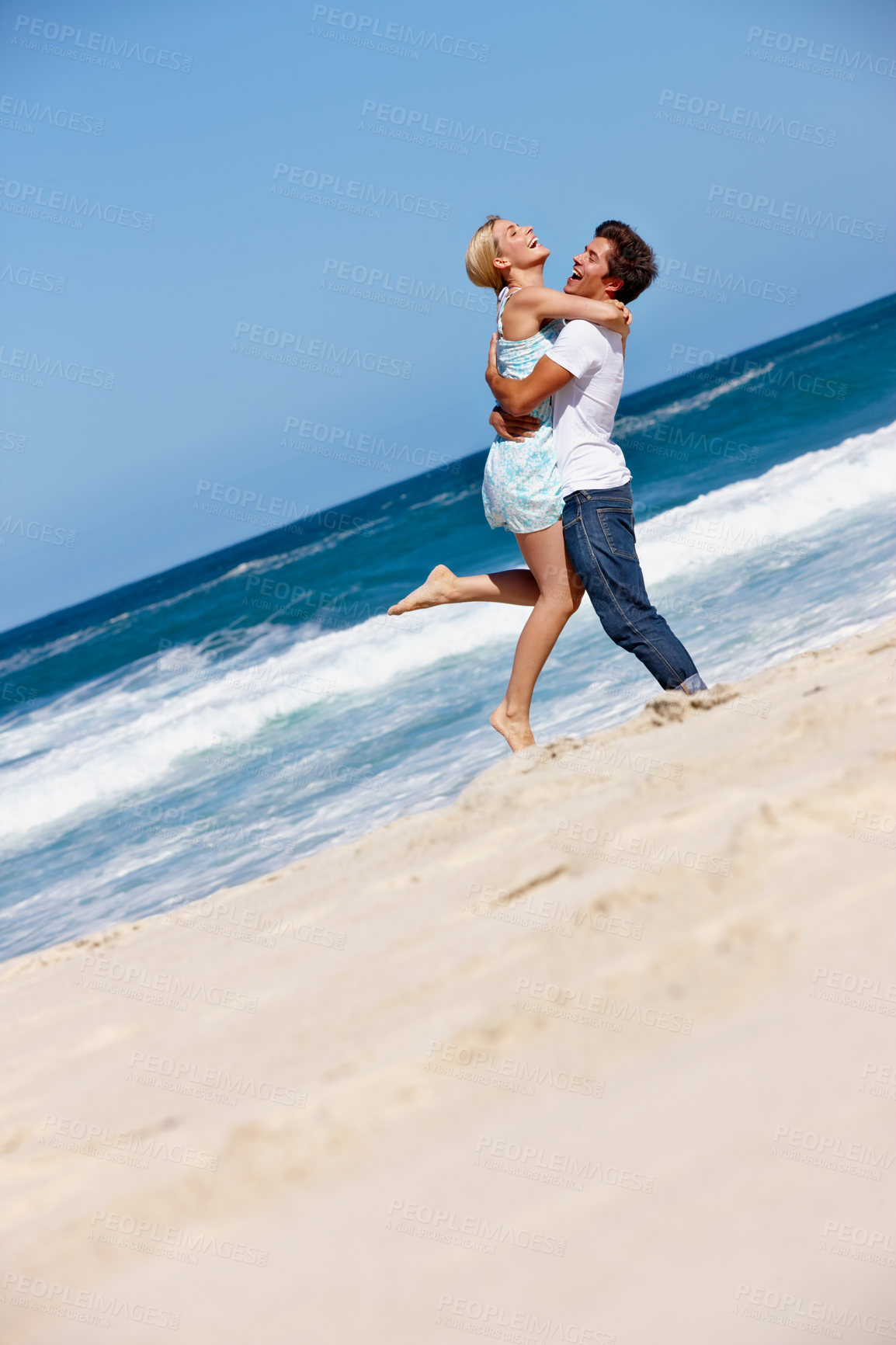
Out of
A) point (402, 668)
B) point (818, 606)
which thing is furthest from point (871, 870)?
point (402, 668)

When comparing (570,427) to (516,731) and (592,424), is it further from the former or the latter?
(516,731)

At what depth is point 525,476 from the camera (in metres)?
3.57

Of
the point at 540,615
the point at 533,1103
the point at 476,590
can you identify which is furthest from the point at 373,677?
the point at 533,1103

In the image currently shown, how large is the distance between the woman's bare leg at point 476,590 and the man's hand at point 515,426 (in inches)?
19.9

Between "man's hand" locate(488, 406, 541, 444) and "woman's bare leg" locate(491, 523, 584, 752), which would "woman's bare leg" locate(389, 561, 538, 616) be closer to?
"woman's bare leg" locate(491, 523, 584, 752)

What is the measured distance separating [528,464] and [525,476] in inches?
1.8

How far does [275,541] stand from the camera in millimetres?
39688

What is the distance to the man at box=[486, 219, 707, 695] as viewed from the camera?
3428mm

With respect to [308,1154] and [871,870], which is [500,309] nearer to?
[871,870]

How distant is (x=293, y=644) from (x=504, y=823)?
477 inches

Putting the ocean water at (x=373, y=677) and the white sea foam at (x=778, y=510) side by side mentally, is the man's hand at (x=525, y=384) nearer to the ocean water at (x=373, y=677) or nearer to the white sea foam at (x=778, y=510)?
the ocean water at (x=373, y=677)

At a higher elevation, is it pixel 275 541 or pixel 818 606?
pixel 275 541

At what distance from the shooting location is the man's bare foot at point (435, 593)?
150 inches

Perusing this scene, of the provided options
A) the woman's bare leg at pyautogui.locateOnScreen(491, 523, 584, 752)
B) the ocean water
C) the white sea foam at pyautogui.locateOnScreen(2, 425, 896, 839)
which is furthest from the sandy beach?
the white sea foam at pyautogui.locateOnScreen(2, 425, 896, 839)
